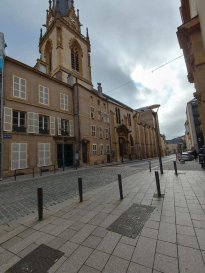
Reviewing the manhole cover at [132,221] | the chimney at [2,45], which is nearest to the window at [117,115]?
the chimney at [2,45]

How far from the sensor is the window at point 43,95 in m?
19.5

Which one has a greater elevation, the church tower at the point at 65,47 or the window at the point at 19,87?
the church tower at the point at 65,47

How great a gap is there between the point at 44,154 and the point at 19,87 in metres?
8.01

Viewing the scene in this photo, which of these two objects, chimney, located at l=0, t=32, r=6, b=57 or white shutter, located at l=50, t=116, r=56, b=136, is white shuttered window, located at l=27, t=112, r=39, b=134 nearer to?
white shutter, located at l=50, t=116, r=56, b=136

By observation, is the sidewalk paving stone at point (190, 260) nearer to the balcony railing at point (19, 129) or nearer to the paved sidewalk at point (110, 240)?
the paved sidewalk at point (110, 240)

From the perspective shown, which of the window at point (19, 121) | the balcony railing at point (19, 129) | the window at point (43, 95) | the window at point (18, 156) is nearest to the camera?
the window at point (18, 156)

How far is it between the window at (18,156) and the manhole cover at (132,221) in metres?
14.6

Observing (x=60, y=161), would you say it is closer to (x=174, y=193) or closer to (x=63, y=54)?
(x=174, y=193)

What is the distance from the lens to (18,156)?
52.2 feet

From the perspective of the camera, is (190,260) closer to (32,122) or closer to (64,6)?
(32,122)

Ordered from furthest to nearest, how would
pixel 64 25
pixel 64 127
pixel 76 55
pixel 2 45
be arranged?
pixel 76 55 < pixel 64 25 < pixel 64 127 < pixel 2 45

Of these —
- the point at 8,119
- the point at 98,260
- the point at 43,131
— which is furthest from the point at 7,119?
the point at 98,260

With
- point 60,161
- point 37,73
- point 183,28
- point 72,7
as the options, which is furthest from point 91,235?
point 72,7

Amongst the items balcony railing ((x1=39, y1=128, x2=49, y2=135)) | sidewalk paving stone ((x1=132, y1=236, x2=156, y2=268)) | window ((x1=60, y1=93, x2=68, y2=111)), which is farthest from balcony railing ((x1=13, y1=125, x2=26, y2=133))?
sidewalk paving stone ((x1=132, y1=236, x2=156, y2=268))
